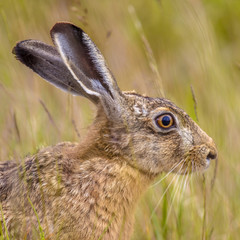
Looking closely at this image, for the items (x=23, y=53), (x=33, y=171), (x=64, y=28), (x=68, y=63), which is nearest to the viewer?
(x=64, y=28)

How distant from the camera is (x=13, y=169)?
545 cm

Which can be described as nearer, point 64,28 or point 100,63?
point 64,28

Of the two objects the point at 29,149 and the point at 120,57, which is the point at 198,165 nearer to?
the point at 29,149

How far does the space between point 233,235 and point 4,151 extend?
7.44 feet

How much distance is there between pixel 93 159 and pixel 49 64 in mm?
893

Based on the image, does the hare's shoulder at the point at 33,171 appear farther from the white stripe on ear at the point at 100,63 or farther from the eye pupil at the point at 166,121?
the eye pupil at the point at 166,121

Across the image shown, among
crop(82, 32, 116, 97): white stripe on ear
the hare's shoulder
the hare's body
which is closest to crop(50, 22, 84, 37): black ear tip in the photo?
crop(82, 32, 116, 97): white stripe on ear

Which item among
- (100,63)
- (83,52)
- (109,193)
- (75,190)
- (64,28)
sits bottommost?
(109,193)

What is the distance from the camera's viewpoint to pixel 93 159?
17.7ft

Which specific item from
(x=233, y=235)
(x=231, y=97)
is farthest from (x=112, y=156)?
(x=231, y=97)

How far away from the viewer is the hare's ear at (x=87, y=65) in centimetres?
513

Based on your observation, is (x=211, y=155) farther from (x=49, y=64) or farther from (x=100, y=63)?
(x=49, y=64)

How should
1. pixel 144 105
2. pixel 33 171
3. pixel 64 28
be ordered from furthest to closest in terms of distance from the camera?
1. pixel 144 105
2. pixel 33 171
3. pixel 64 28

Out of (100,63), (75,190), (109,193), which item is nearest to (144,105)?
(100,63)
